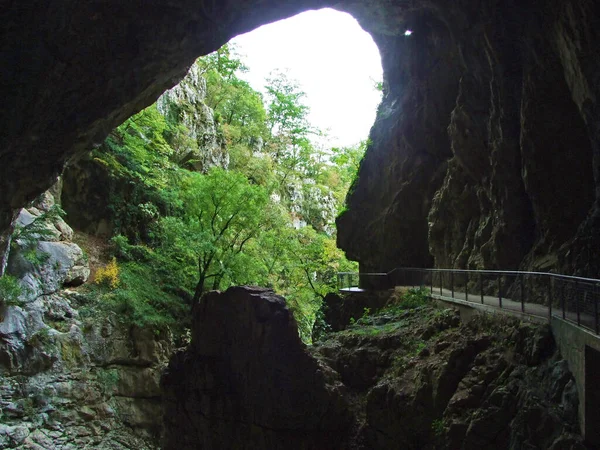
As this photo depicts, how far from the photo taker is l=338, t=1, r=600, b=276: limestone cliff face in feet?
32.8

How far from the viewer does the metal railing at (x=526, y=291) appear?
6410 mm

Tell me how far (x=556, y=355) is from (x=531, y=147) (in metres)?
6.01

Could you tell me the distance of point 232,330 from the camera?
1090cm

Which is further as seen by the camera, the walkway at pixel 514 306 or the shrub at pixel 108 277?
the shrub at pixel 108 277

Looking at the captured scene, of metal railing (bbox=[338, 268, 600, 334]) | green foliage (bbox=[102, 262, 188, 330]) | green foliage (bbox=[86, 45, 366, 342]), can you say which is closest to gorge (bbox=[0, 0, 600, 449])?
metal railing (bbox=[338, 268, 600, 334])

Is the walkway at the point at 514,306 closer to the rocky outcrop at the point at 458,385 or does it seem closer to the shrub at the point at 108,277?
the rocky outcrop at the point at 458,385

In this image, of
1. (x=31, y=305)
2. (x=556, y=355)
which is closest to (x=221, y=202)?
(x=31, y=305)

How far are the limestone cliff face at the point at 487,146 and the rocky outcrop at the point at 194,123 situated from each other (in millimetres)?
11220

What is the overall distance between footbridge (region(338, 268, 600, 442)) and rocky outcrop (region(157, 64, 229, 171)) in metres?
18.9

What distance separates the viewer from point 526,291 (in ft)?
28.4

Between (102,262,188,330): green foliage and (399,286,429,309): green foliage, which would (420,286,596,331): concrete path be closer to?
(399,286,429,309): green foliage

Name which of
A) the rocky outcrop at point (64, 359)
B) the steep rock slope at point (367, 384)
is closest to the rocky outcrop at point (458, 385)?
the steep rock slope at point (367, 384)

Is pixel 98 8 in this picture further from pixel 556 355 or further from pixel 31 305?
pixel 556 355

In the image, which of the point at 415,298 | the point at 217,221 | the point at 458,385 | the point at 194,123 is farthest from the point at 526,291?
the point at 194,123
